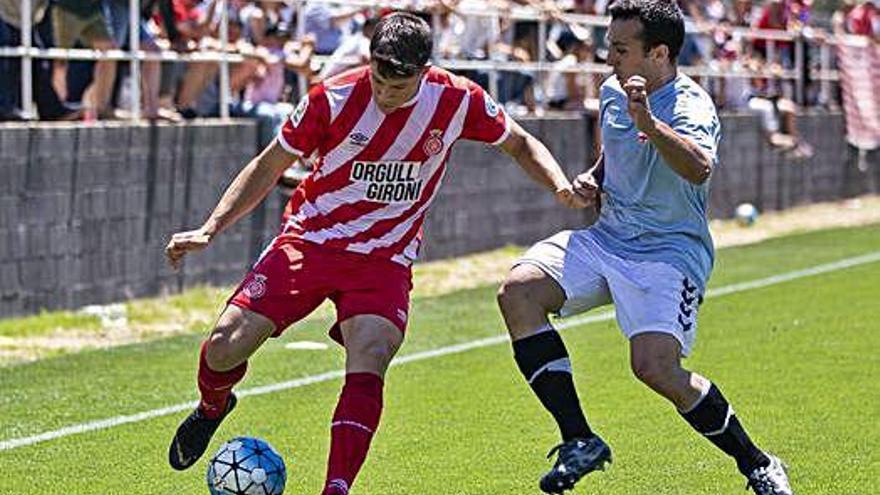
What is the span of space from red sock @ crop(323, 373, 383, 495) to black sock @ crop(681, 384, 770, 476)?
1214 millimetres

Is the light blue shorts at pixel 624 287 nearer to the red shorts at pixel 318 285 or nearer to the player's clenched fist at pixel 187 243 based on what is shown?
the red shorts at pixel 318 285

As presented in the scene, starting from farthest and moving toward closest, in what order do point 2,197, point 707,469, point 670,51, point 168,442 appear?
point 2,197
point 168,442
point 707,469
point 670,51

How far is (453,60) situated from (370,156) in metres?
12.0

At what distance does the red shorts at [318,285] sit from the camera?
314 inches

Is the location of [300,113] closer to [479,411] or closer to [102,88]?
[479,411]

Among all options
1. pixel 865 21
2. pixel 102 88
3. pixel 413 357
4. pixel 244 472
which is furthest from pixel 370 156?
pixel 865 21

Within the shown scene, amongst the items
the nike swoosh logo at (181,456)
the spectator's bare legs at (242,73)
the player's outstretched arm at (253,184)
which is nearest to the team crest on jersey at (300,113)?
the player's outstretched arm at (253,184)

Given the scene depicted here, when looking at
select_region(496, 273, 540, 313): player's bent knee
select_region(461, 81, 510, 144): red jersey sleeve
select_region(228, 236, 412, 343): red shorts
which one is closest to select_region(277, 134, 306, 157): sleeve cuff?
select_region(228, 236, 412, 343): red shorts

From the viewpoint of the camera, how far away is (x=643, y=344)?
776cm

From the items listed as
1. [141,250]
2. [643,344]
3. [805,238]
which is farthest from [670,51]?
[805,238]

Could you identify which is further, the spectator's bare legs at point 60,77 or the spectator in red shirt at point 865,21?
the spectator in red shirt at point 865,21

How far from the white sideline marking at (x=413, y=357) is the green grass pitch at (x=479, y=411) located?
0.34ft

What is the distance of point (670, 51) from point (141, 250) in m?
8.63

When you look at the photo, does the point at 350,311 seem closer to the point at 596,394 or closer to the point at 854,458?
the point at 854,458
